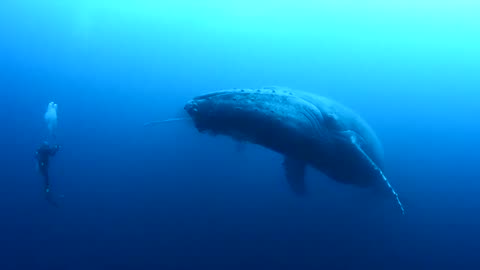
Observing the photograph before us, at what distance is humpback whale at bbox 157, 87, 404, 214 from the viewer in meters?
6.25

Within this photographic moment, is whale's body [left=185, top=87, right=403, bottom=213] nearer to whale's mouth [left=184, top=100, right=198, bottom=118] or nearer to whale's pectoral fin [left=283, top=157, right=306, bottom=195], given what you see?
whale's mouth [left=184, top=100, right=198, bottom=118]

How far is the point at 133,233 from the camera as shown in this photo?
18.7 metres

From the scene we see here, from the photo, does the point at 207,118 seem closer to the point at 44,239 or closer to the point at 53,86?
the point at 44,239

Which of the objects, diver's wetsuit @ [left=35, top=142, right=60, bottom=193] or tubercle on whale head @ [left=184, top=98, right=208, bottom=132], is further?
diver's wetsuit @ [left=35, top=142, right=60, bottom=193]

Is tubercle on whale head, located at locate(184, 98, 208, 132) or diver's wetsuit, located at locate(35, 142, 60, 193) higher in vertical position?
diver's wetsuit, located at locate(35, 142, 60, 193)

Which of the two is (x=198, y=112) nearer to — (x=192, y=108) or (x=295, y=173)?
(x=192, y=108)

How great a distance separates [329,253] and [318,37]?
73.1 m

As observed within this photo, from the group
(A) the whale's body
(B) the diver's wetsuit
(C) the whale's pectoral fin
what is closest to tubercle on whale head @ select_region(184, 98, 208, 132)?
(A) the whale's body

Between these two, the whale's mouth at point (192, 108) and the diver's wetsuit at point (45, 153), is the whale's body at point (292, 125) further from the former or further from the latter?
the diver's wetsuit at point (45, 153)

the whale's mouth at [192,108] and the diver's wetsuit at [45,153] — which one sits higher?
the diver's wetsuit at [45,153]

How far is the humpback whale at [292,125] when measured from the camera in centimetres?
625

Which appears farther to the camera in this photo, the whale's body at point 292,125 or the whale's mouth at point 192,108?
the whale's mouth at point 192,108

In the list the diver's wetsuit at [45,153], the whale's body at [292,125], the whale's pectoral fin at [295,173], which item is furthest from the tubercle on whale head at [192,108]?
the diver's wetsuit at [45,153]

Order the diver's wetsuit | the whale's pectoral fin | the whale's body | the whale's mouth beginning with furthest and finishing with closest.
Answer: the diver's wetsuit
the whale's pectoral fin
the whale's mouth
the whale's body
